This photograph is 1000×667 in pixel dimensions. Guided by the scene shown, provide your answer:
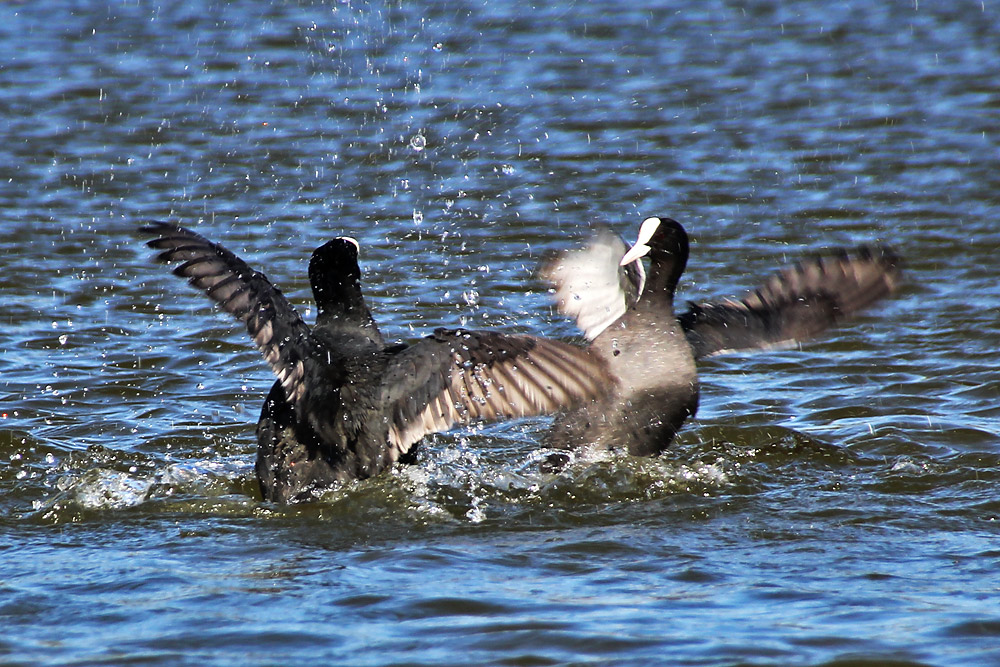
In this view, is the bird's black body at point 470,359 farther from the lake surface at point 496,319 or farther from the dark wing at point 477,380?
the lake surface at point 496,319

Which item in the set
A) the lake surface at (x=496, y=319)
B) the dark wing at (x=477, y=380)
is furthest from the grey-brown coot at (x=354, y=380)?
the lake surface at (x=496, y=319)

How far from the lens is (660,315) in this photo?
532cm

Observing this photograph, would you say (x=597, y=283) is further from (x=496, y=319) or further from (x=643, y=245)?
(x=496, y=319)

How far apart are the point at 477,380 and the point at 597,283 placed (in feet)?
5.41

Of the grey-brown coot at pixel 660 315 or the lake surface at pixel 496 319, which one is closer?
the lake surface at pixel 496 319

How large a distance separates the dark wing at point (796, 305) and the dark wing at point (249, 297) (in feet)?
5.79

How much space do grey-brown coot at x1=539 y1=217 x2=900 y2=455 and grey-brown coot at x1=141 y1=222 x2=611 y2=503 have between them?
0.69 ft

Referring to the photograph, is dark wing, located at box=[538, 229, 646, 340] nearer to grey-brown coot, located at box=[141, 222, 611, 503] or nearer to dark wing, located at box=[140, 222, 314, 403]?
grey-brown coot, located at box=[141, 222, 611, 503]

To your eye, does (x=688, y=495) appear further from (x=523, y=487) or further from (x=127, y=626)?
(x=127, y=626)

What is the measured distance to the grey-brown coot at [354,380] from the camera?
173 inches

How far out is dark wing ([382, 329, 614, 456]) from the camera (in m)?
4.35

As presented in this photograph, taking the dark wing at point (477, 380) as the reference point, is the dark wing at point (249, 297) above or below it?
above

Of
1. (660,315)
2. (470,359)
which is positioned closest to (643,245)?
(660,315)

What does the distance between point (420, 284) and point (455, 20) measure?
7626 millimetres
